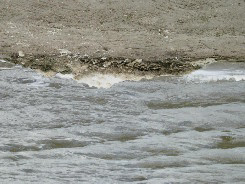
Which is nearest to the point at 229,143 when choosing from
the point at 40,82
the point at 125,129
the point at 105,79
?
the point at 125,129

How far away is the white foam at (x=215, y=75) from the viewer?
231 inches

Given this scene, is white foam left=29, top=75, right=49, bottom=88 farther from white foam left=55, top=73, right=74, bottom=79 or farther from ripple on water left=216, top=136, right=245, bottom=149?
ripple on water left=216, top=136, right=245, bottom=149

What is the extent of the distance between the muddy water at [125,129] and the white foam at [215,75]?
1 centimetres

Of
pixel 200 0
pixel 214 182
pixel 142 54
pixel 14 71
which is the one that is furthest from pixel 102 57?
pixel 214 182

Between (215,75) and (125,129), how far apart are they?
1.32 metres

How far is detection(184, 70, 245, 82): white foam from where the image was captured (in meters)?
5.87

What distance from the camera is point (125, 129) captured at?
5.12 metres

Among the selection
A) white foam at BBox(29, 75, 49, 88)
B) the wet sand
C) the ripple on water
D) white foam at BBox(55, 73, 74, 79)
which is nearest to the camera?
the ripple on water

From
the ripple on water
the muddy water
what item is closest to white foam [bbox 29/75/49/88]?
the muddy water

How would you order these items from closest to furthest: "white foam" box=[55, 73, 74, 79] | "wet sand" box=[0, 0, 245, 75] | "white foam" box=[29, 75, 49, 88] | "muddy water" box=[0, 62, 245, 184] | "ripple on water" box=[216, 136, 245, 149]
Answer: "muddy water" box=[0, 62, 245, 184], "ripple on water" box=[216, 136, 245, 149], "white foam" box=[29, 75, 49, 88], "white foam" box=[55, 73, 74, 79], "wet sand" box=[0, 0, 245, 75]

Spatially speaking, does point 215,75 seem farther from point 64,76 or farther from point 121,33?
point 64,76

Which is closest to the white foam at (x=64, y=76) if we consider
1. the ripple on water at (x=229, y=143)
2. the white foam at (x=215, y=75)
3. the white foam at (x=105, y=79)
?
the white foam at (x=105, y=79)

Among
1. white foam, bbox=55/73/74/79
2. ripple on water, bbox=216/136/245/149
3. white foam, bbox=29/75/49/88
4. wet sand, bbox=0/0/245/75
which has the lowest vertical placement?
ripple on water, bbox=216/136/245/149

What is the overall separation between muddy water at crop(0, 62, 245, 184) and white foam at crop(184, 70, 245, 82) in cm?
1
